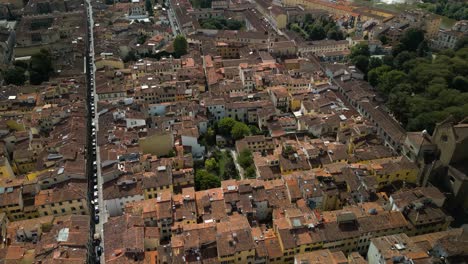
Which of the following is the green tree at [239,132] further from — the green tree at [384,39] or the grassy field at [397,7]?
the grassy field at [397,7]

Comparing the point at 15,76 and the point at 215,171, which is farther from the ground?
the point at 15,76

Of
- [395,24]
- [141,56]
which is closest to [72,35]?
[141,56]

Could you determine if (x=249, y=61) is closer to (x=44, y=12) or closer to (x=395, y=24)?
(x=395, y=24)

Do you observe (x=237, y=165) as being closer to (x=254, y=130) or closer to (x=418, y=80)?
(x=254, y=130)

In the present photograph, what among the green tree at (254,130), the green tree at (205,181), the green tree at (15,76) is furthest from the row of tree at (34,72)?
the green tree at (205,181)

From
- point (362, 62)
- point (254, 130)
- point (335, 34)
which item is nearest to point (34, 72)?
point (254, 130)

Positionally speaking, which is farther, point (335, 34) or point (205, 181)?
point (335, 34)

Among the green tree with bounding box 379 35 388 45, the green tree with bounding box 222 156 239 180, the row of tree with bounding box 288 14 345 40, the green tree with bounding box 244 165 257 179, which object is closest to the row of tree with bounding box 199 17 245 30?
the row of tree with bounding box 288 14 345 40
